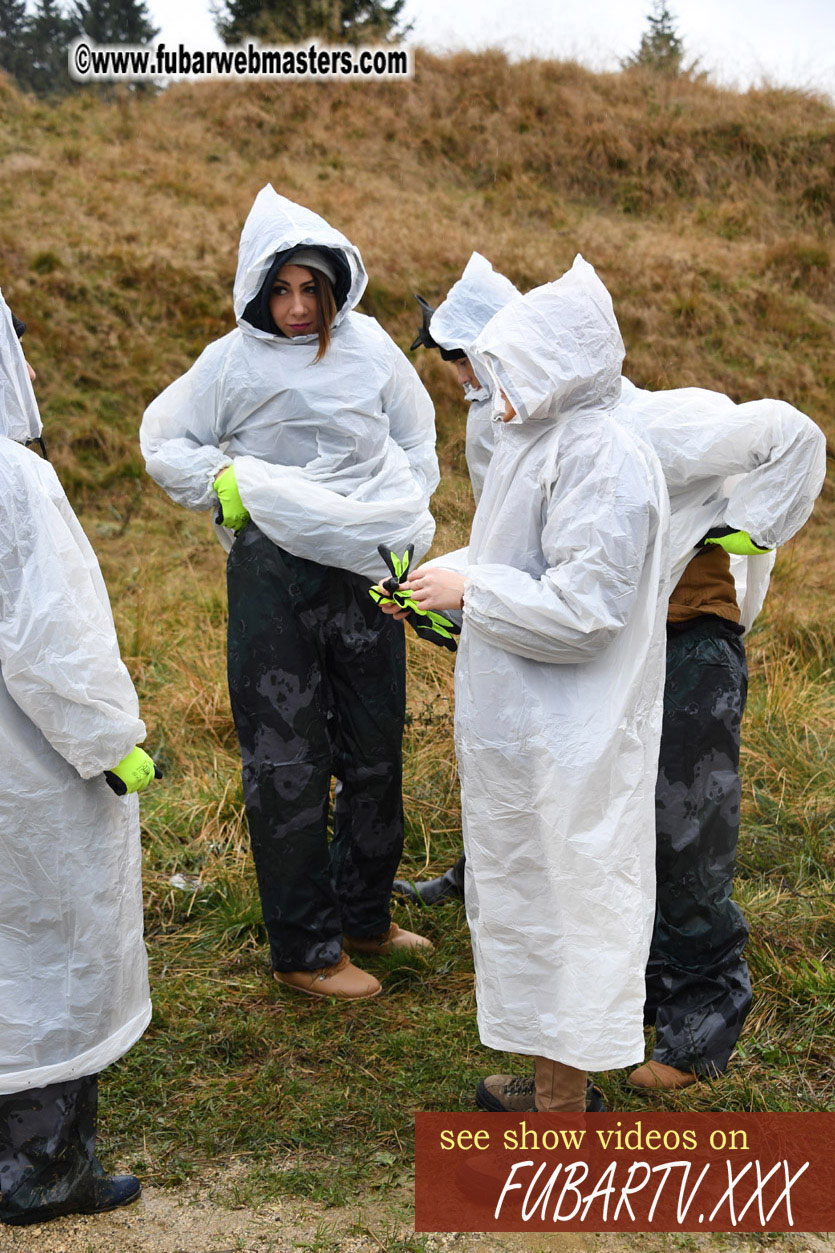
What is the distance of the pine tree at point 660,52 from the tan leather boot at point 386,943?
13995mm

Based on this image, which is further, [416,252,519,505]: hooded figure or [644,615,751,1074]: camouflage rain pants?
[416,252,519,505]: hooded figure

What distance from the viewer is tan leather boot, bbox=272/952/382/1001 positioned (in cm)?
289

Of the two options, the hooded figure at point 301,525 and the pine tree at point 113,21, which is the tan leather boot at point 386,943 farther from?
the pine tree at point 113,21

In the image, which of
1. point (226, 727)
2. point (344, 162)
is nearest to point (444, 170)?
point (344, 162)

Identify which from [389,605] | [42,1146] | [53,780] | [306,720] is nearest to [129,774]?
[53,780]

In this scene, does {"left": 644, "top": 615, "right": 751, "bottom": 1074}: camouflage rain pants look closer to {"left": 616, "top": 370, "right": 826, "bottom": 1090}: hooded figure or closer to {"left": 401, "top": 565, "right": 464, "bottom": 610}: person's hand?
{"left": 616, "top": 370, "right": 826, "bottom": 1090}: hooded figure

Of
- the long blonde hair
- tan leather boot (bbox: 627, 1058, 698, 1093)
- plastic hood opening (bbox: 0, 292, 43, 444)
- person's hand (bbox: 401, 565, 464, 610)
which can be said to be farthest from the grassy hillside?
the long blonde hair

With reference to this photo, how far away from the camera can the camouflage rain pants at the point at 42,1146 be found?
78.7 inches

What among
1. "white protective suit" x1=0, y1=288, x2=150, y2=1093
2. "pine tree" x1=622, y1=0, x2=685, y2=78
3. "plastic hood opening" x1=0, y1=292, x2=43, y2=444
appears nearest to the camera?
"white protective suit" x1=0, y1=288, x2=150, y2=1093

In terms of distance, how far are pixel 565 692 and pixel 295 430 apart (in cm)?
116

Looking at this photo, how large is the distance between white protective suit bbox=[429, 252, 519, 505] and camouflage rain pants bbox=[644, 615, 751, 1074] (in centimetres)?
87

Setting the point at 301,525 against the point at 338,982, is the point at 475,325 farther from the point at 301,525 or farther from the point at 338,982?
the point at 338,982

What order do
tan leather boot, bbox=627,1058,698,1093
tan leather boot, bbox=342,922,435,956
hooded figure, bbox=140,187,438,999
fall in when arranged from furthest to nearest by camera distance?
tan leather boot, bbox=342,922,435,956
hooded figure, bbox=140,187,438,999
tan leather boot, bbox=627,1058,698,1093

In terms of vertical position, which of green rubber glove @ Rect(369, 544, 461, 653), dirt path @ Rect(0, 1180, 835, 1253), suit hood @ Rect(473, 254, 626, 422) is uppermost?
suit hood @ Rect(473, 254, 626, 422)
